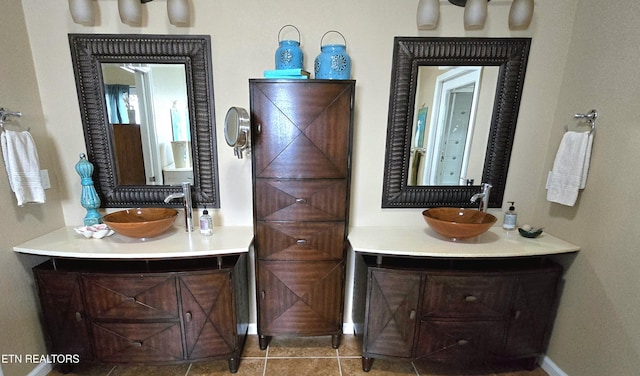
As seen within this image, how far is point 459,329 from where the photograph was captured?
1590 millimetres

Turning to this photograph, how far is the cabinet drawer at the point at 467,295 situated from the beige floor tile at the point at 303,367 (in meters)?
0.73

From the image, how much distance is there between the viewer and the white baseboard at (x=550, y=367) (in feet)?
5.50

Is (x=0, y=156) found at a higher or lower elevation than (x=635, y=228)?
higher

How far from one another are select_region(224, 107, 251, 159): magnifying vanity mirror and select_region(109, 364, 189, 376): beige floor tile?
58.1 inches

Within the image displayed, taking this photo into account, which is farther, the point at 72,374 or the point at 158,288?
the point at 72,374

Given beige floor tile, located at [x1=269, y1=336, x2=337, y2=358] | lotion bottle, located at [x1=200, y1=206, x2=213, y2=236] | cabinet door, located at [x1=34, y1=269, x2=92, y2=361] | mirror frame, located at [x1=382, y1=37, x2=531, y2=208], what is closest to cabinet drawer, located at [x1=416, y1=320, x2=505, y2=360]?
beige floor tile, located at [x1=269, y1=336, x2=337, y2=358]

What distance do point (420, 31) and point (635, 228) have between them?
1557 mm

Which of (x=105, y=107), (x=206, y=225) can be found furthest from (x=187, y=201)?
(x=105, y=107)

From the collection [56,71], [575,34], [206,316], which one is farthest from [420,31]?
[56,71]

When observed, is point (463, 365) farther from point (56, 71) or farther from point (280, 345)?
point (56, 71)

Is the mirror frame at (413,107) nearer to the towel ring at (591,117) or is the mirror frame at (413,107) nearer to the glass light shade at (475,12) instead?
the glass light shade at (475,12)

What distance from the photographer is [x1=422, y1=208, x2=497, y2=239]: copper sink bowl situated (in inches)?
61.2

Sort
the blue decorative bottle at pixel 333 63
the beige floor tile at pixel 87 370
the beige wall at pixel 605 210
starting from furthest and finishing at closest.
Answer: the beige floor tile at pixel 87 370, the blue decorative bottle at pixel 333 63, the beige wall at pixel 605 210

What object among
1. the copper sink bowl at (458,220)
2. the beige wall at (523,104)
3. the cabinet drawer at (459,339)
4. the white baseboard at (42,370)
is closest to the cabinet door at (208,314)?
the beige wall at (523,104)
